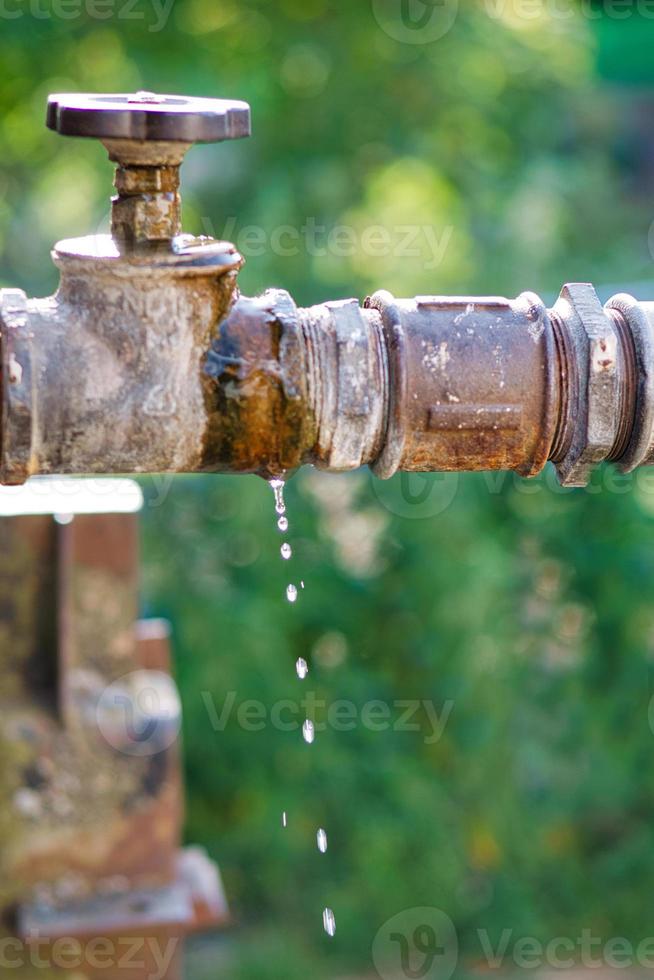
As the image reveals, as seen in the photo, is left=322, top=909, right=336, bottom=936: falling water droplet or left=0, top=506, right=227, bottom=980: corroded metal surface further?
left=322, top=909, right=336, bottom=936: falling water droplet

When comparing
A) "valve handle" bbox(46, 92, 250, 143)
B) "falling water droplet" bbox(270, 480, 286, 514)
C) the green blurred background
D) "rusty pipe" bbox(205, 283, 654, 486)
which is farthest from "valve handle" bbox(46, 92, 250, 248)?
the green blurred background

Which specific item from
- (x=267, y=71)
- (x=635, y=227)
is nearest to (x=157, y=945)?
(x=267, y=71)

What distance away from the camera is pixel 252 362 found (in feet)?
6.57

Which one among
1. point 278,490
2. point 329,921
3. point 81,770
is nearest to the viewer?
point 278,490

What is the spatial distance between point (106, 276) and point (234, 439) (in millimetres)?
296

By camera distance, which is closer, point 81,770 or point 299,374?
point 299,374

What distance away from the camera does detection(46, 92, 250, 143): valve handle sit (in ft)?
6.32

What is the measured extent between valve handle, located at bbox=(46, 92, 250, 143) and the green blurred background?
3687 millimetres

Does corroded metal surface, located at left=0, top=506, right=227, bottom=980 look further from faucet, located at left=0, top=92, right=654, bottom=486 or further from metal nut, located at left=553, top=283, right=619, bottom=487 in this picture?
metal nut, located at left=553, top=283, right=619, bottom=487

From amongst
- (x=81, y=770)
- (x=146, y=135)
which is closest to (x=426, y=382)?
(x=146, y=135)

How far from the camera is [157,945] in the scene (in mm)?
3693

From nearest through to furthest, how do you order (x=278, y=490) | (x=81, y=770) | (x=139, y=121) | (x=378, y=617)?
(x=139, y=121) → (x=278, y=490) → (x=81, y=770) → (x=378, y=617)

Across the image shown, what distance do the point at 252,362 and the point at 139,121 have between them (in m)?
0.37

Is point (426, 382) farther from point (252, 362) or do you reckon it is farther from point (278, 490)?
point (278, 490)
